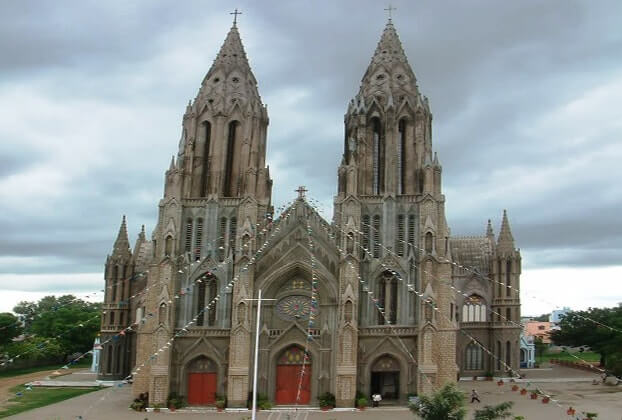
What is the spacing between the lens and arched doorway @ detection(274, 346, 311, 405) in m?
42.2

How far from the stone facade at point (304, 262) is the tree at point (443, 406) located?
17.1 m

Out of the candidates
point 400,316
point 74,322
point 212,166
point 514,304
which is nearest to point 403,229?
point 400,316

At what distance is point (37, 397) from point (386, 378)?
25.9 meters

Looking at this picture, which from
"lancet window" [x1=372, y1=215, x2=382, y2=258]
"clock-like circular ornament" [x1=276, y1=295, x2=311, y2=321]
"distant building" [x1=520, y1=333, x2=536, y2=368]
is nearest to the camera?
"clock-like circular ornament" [x1=276, y1=295, x2=311, y2=321]

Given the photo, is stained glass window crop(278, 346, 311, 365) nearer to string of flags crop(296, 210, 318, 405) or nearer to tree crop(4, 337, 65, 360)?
string of flags crop(296, 210, 318, 405)

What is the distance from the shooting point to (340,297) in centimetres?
4206

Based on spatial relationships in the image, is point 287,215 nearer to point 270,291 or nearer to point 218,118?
point 270,291

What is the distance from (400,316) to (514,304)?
25001 mm

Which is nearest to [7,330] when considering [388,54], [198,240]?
[198,240]

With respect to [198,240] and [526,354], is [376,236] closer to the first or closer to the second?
[198,240]

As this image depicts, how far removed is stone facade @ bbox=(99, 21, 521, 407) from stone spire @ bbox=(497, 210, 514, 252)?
21666mm

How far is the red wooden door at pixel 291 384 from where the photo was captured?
42.2 m

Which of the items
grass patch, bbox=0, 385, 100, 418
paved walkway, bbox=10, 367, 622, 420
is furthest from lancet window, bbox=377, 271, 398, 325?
grass patch, bbox=0, 385, 100, 418

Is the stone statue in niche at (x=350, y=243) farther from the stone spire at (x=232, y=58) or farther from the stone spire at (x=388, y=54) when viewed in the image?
the stone spire at (x=232, y=58)
